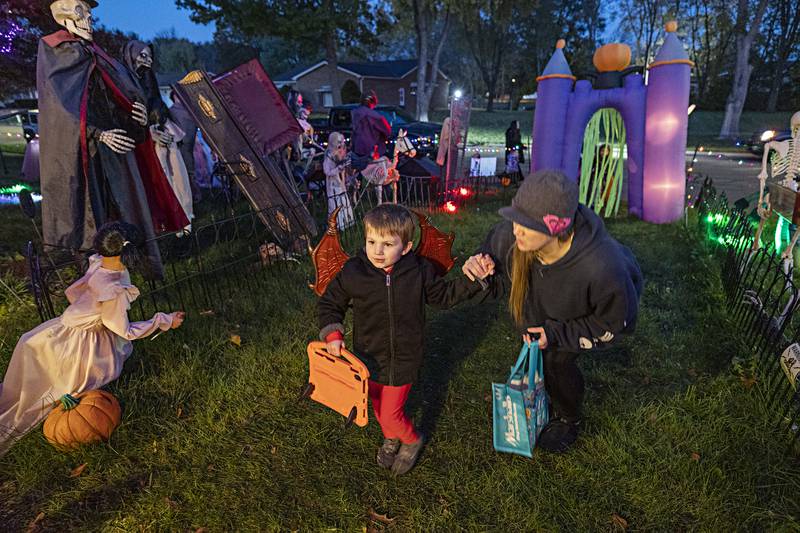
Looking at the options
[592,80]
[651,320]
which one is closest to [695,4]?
[592,80]

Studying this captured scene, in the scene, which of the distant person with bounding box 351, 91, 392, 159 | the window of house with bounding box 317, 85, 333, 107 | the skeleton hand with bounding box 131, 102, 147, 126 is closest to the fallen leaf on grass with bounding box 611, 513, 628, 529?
the skeleton hand with bounding box 131, 102, 147, 126

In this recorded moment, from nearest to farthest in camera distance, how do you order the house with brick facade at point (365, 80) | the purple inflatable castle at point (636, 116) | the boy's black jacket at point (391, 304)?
the boy's black jacket at point (391, 304)
the purple inflatable castle at point (636, 116)
the house with brick facade at point (365, 80)

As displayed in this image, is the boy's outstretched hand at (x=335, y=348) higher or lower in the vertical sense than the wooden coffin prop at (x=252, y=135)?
lower

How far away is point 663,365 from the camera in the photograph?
3746 mm

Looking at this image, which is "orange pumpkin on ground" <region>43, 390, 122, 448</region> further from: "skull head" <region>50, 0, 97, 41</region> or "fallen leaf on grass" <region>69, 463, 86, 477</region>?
"skull head" <region>50, 0, 97, 41</region>

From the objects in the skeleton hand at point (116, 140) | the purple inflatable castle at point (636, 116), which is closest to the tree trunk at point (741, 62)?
the purple inflatable castle at point (636, 116)

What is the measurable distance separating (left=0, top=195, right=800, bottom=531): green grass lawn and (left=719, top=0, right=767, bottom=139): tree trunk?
24.3 meters

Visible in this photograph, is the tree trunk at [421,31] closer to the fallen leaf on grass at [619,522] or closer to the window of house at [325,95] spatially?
the window of house at [325,95]

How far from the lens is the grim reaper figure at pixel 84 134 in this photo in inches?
155

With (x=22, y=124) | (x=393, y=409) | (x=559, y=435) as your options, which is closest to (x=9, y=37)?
(x=22, y=124)

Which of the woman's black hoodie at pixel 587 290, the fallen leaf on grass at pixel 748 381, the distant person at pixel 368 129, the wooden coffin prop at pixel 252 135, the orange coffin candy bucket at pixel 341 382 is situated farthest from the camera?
the distant person at pixel 368 129

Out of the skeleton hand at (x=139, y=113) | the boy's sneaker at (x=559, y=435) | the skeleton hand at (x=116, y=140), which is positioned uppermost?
the skeleton hand at (x=139, y=113)

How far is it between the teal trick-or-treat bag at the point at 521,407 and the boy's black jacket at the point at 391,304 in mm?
527

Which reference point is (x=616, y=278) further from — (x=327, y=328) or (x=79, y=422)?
(x=79, y=422)
